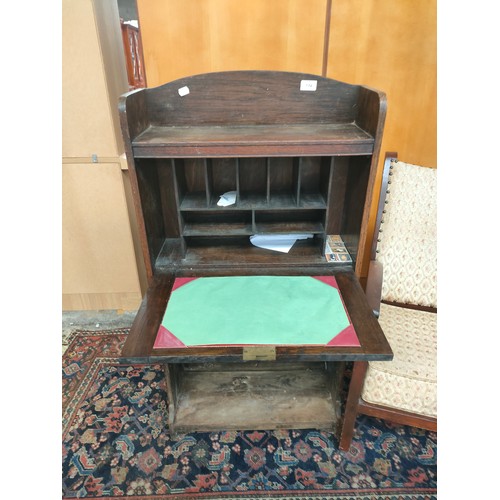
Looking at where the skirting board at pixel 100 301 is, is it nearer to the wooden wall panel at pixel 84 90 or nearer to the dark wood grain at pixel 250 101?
the wooden wall panel at pixel 84 90

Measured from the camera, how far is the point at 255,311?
4.01 feet

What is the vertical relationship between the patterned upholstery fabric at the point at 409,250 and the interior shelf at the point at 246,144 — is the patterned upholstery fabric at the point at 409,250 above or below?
below

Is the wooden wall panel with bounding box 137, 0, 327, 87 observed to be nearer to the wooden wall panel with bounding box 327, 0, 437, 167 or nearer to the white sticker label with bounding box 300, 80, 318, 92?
the wooden wall panel with bounding box 327, 0, 437, 167

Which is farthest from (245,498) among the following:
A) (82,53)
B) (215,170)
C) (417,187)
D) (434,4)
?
(434,4)

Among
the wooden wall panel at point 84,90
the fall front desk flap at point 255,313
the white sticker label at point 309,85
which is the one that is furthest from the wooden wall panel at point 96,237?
the white sticker label at point 309,85

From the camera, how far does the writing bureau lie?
1204mm

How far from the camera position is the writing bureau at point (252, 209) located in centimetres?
120

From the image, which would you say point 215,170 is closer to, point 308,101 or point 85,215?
point 308,101

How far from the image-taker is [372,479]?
4.70 ft

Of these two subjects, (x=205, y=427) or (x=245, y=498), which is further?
(x=205, y=427)

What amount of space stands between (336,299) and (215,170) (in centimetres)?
77

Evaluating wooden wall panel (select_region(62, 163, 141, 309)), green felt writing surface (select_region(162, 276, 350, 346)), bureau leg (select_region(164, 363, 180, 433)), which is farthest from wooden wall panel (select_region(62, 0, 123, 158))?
bureau leg (select_region(164, 363, 180, 433))

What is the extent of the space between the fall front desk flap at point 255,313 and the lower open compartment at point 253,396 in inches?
16.0

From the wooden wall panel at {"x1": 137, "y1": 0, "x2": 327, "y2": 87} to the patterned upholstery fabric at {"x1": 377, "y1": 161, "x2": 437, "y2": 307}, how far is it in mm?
692
